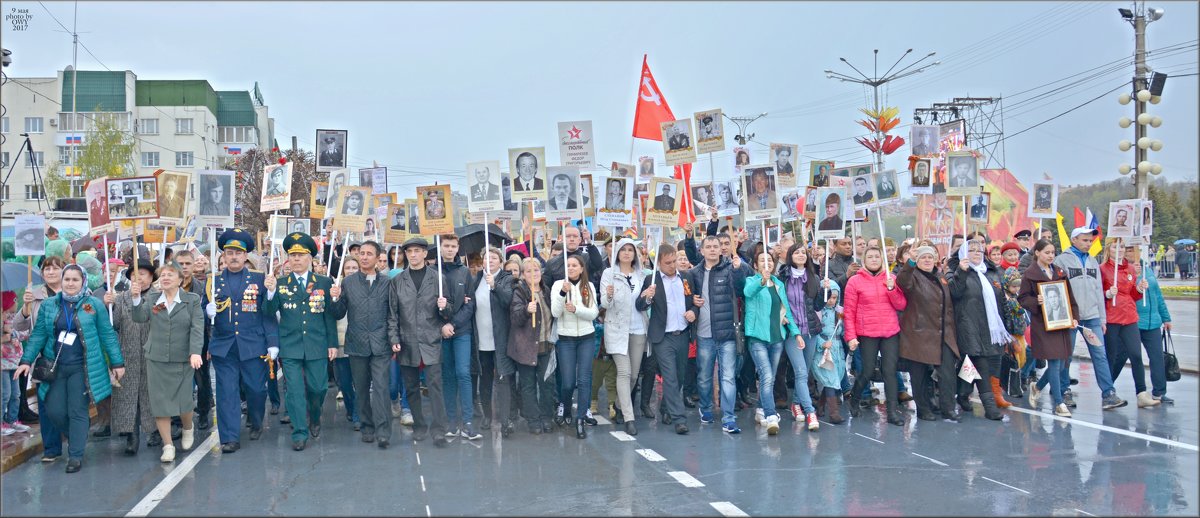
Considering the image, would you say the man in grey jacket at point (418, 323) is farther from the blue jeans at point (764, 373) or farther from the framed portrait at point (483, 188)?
the blue jeans at point (764, 373)

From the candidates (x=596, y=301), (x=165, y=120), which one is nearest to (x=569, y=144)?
(x=596, y=301)

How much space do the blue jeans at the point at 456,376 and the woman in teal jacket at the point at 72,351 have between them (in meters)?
2.91

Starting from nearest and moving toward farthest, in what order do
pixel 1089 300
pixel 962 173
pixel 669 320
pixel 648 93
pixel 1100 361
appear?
pixel 669 320 → pixel 1100 361 → pixel 1089 300 → pixel 962 173 → pixel 648 93

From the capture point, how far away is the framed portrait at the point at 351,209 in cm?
1088

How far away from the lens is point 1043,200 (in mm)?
12805

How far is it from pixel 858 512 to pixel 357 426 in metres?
5.51

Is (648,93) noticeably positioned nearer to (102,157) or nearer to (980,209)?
(980,209)

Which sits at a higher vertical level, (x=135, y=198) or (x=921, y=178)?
(x=921, y=178)

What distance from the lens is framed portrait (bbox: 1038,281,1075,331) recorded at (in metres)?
10.3

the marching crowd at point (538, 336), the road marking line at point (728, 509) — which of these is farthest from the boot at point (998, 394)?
the road marking line at point (728, 509)

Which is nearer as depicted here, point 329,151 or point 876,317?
point 876,317

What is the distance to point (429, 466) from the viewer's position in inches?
307

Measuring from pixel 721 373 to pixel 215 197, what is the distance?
17.7 ft

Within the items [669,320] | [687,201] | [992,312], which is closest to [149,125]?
[687,201]
